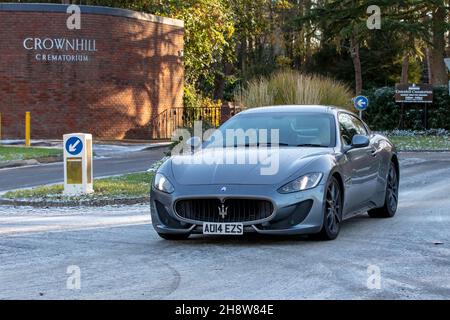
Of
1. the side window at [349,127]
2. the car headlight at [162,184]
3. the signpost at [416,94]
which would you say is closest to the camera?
the car headlight at [162,184]

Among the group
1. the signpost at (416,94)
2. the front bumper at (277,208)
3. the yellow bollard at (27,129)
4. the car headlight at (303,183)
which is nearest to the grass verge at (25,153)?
the yellow bollard at (27,129)

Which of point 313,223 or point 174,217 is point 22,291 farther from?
point 313,223

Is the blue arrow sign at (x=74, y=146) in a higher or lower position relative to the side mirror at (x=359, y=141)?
lower

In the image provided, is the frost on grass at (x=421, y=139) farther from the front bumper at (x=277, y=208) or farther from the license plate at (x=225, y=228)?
the license plate at (x=225, y=228)

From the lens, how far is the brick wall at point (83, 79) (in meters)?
31.7

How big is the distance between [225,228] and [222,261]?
76cm

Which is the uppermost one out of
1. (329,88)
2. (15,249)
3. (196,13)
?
(196,13)

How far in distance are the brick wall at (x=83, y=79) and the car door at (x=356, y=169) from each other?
21713mm

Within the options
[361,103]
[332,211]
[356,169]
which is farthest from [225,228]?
[361,103]

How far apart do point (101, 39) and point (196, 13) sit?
9.59 metres

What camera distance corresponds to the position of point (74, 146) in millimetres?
15469
